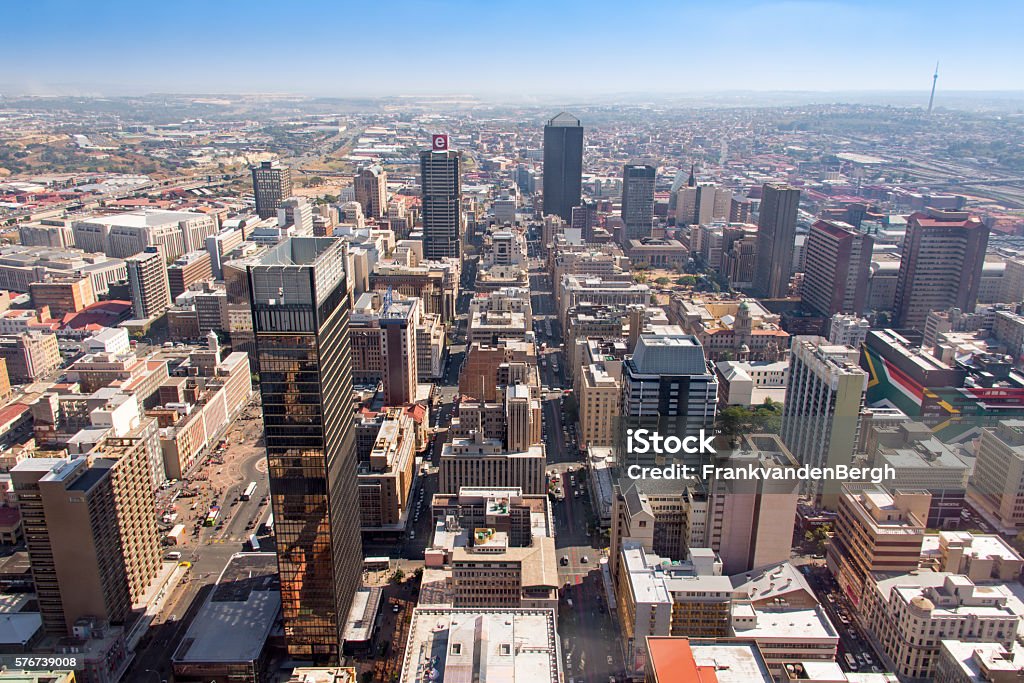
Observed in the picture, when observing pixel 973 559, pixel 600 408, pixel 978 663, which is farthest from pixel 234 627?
pixel 973 559

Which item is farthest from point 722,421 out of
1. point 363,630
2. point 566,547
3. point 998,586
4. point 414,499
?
point 363,630

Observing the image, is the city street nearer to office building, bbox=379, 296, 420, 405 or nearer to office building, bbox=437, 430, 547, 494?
office building, bbox=379, 296, 420, 405

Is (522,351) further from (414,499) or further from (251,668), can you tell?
(251,668)

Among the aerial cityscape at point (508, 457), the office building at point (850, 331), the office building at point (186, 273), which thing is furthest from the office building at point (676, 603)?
the office building at point (186, 273)

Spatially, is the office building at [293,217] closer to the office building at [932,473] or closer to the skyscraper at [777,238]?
the skyscraper at [777,238]

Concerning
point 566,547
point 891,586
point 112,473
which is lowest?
point 566,547

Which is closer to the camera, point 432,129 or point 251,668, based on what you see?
point 251,668

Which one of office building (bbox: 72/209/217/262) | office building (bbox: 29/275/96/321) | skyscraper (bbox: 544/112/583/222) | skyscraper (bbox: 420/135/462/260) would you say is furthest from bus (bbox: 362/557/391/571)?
skyscraper (bbox: 544/112/583/222)
